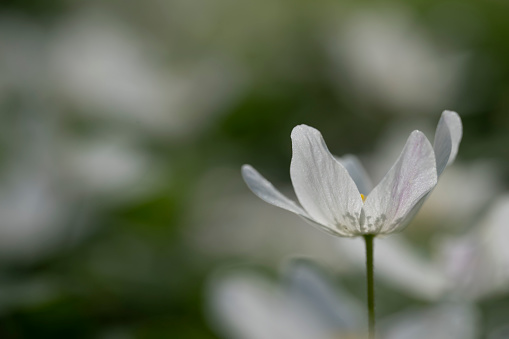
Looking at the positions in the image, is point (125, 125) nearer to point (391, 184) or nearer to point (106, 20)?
point (106, 20)

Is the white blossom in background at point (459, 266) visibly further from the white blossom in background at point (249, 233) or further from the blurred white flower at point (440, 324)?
the white blossom in background at point (249, 233)

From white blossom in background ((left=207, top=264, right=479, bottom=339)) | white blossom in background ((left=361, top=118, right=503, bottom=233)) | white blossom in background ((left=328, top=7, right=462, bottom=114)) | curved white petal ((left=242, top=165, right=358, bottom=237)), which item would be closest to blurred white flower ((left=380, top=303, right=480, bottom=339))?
white blossom in background ((left=207, top=264, right=479, bottom=339))

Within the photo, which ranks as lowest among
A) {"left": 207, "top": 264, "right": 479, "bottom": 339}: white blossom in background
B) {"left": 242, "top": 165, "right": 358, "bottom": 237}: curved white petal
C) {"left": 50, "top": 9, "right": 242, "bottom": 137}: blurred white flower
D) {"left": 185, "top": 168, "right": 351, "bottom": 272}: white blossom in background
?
{"left": 207, "top": 264, "right": 479, "bottom": 339}: white blossom in background

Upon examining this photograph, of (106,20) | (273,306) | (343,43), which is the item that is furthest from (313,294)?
(106,20)

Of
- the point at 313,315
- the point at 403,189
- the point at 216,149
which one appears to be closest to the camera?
the point at 403,189

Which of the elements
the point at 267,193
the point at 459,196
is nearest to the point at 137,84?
the point at 459,196

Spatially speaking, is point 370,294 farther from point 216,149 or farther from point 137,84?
point 137,84

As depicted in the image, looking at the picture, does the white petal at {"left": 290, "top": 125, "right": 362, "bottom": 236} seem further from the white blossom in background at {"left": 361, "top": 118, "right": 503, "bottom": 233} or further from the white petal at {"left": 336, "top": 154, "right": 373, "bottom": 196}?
the white blossom in background at {"left": 361, "top": 118, "right": 503, "bottom": 233}
